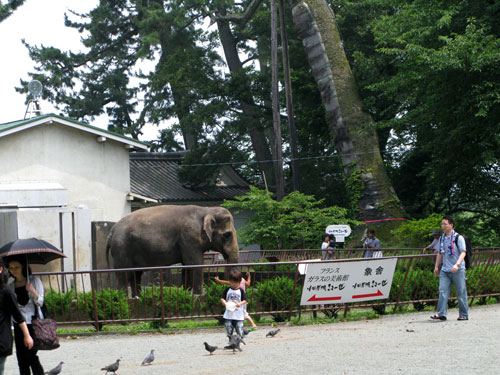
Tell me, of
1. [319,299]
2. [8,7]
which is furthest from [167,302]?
[8,7]

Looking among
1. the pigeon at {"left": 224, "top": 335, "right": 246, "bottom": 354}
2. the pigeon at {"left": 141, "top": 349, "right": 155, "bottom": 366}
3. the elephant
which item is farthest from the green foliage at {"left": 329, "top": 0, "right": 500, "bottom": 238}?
the pigeon at {"left": 141, "top": 349, "right": 155, "bottom": 366}

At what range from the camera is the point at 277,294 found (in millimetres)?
14070

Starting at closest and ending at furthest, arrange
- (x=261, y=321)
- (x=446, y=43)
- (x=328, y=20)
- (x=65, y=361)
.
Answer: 1. (x=65, y=361)
2. (x=261, y=321)
3. (x=446, y=43)
4. (x=328, y=20)

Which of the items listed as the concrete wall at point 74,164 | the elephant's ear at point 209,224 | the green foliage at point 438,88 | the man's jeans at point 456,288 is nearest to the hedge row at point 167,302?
the man's jeans at point 456,288

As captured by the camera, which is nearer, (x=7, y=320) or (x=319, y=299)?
(x=7, y=320)

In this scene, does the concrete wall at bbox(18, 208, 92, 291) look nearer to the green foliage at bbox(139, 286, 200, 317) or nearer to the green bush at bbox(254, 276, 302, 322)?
the green foliage at bbox(139, 286, 200, 317)

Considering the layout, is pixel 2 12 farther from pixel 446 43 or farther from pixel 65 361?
pixel 65 361

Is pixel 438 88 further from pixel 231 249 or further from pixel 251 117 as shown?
pixel 251 117

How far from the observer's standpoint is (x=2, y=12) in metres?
30.7

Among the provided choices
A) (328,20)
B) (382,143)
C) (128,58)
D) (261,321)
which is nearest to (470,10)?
(328,20)

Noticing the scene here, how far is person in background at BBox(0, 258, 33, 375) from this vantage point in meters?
7.26

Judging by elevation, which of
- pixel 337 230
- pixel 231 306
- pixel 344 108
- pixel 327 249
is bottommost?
pixel 231 306

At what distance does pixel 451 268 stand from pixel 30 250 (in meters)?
7.77

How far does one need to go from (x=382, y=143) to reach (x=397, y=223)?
8051 mm
